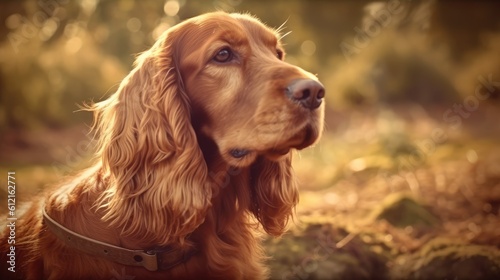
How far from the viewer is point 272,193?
2986 millimetres

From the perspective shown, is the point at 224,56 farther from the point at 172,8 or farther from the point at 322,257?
the point at 172,8

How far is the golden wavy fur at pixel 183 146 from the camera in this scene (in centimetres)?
248

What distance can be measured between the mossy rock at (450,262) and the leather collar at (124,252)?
1.89 metres

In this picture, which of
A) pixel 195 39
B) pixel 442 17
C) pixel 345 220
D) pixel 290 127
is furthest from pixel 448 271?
pixel 442 17

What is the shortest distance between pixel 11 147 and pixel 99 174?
2691 mm

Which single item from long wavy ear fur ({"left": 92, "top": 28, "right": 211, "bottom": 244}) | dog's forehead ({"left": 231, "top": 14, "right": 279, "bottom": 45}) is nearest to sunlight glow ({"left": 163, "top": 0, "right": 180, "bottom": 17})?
dog's forehead ({"left": 231, "top": 14, "right": 279, "bottom": 45})

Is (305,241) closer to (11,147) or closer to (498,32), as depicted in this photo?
(11,147)

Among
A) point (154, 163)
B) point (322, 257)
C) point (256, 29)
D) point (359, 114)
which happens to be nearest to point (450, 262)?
point (322, 257)

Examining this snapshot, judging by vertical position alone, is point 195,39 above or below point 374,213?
above

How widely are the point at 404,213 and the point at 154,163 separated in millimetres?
2645

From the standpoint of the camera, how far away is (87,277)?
2.56 m

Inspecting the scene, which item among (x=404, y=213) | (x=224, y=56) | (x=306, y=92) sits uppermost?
(x=224, y=56)

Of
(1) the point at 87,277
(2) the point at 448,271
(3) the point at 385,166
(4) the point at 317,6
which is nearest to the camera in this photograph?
(1) the point at 87,277

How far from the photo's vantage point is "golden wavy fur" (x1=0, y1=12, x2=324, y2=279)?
248cm
